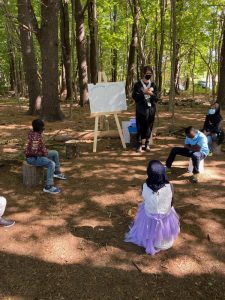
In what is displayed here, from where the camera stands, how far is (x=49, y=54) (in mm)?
12297

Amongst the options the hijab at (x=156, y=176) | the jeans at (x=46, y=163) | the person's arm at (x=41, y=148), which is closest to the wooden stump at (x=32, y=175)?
the jeans at (x=46, y=163)

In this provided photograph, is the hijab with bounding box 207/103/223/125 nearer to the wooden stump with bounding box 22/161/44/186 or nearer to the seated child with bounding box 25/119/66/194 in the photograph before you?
the seated child with bounding box 25/119/66/194

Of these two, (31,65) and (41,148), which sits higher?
(31,65)

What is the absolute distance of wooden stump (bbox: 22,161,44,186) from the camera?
6680 mm

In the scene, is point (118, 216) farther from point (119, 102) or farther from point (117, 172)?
point (119, 102)

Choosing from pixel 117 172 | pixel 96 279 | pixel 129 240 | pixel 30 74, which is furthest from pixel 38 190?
pixel 30 74

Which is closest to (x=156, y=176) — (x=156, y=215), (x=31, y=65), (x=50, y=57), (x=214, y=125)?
(x=156, y=215)

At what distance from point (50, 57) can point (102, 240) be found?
9.04m

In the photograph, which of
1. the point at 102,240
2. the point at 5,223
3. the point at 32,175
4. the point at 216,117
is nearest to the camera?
the point at 102,240

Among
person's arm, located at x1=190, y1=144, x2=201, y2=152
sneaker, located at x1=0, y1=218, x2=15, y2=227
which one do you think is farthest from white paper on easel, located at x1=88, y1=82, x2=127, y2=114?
sneaker, located at x1=0, y1=218, x2=15, y2=227

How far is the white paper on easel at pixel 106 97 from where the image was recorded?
9172 mm

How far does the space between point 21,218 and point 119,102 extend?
483 centimetres

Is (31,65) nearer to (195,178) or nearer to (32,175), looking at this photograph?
(32,175)

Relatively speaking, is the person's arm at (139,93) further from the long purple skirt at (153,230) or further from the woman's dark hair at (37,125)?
the long purple skirt at (153,230)
